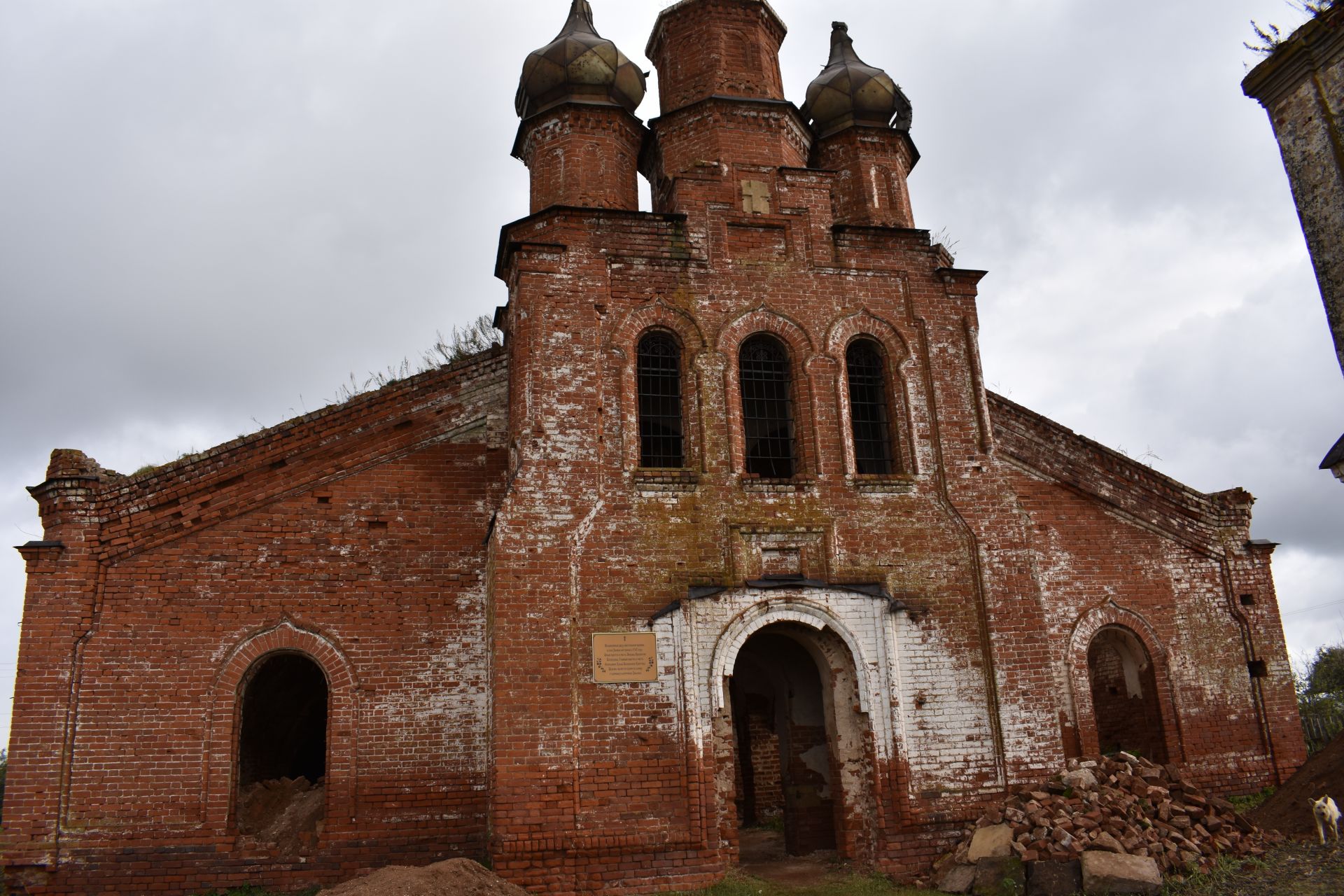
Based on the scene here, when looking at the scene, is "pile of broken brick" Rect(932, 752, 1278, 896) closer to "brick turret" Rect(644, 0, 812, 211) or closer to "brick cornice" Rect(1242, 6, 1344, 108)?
"brick cornice" Rect(1242, 6, 1344, 108)

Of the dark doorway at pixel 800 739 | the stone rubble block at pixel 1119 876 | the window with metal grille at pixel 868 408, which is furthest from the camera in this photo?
the window with metal grille at pixel 868 408

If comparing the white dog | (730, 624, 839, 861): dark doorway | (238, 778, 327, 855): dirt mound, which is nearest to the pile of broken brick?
the white dog

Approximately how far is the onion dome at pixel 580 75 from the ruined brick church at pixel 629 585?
0.20 feet

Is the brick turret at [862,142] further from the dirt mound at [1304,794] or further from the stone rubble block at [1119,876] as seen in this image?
the stone rubble block at [1119,876]

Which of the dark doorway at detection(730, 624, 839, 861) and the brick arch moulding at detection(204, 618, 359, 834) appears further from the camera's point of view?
the dark doorway at detection(730, 624, 839, 861)

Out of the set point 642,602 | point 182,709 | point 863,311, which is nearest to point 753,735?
point 642,602

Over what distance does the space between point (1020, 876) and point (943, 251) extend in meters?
7.85

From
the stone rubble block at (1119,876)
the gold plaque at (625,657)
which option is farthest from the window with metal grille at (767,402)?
the stone rubble block at (1119,876)

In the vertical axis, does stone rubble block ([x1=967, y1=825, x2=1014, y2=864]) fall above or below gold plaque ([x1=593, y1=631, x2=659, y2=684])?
below

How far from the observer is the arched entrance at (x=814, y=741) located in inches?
442

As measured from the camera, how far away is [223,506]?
11.6 metres

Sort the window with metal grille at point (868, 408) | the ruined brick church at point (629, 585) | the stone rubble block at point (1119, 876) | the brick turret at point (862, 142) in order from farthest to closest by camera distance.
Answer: the brick turret at point (862, 142), the window with metal grille at point (868, 408), the ruined brick church at point (629, 585), the stone rubble block at point (1119, 876)

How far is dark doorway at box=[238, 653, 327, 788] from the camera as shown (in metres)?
13.6

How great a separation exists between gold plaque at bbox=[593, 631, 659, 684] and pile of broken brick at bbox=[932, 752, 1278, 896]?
3748 millimetres
